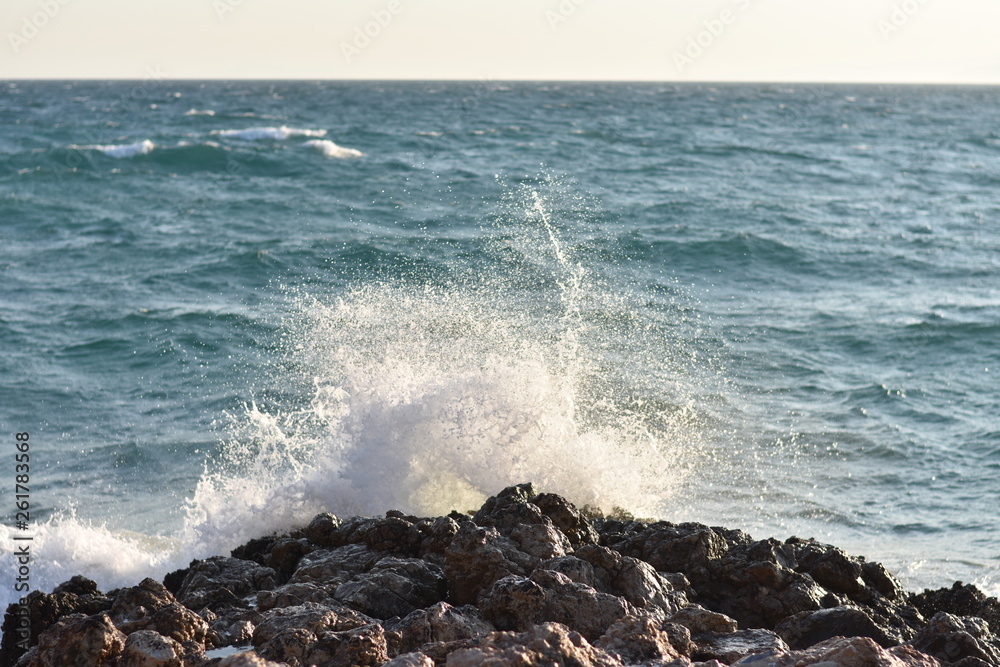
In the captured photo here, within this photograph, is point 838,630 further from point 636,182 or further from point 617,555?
point 636,182

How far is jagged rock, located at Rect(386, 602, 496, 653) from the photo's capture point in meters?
4.25

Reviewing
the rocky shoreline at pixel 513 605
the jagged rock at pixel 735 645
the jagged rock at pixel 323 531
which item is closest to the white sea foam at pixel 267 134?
the jagged rock at pixel 323 531

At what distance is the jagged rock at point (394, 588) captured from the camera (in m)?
4.85

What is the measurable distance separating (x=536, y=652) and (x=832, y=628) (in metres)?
1.80

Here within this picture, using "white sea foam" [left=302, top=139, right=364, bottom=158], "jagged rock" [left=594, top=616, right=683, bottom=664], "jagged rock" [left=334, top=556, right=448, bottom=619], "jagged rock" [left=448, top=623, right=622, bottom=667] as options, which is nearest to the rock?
"jagged rock" [left=594, top=616, right=683, bottom=664]

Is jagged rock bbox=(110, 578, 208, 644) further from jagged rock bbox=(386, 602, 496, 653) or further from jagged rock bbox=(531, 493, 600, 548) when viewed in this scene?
jagged rock bbox=(531, 493, 600, 548)

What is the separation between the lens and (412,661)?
3721mm

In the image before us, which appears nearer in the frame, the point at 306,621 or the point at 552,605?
the point at 306,621

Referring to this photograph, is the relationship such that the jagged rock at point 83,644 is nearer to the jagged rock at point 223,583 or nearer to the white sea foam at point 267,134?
the jagged rock at point 223,583

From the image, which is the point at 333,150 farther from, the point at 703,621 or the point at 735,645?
the point at 735,645

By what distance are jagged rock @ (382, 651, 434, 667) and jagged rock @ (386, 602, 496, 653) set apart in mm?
413

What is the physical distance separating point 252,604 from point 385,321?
6.48 meters

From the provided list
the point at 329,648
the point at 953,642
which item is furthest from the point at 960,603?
the point at 329,648

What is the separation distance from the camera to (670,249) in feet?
57.4
